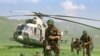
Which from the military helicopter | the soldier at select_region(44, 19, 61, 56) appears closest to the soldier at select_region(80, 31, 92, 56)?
the soldier at select_region(44, 19, 61, 56)

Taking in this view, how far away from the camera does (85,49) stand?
19.8 meters

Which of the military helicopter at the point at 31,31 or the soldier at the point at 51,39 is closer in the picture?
the soldier at the point at 51,39

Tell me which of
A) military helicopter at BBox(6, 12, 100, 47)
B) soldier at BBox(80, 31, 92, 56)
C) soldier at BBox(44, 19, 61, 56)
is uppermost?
soldier at BBox(44, 19, 61, 56)

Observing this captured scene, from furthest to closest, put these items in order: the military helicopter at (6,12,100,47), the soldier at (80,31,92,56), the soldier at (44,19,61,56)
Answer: the military helicopter at (6,12,100,47)
the soldier at (80,31,92,56)
the soldier at (44,19,61,56)

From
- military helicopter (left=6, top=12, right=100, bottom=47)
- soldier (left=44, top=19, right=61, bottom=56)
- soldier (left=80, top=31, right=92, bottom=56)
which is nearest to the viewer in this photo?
soldier (left=44, top=19, right=61, bottom=56)

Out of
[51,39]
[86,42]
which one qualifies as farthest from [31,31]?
[51,39]

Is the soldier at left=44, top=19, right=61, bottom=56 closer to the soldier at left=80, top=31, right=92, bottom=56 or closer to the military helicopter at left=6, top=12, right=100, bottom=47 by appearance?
the soldier at left=80, top=31, right=92, bottom=56

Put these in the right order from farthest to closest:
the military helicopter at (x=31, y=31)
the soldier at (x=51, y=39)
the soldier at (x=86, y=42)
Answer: the military helicopter at (x=31, y=31)
the soldier at (x=86, y=42)
the soldier at (x=51, y=39)

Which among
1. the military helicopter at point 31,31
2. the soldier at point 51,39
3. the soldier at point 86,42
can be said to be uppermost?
the soldier at point 51,39

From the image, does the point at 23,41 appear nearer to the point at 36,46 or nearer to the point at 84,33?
the point at 36,46

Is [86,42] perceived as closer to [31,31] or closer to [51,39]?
[51,39]

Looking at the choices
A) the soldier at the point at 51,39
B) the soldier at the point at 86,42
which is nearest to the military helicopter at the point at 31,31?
the soldier at the point at 86,42

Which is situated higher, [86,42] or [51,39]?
[51,39]

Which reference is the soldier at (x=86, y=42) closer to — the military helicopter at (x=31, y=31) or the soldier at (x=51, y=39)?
the soldier at (x=51, y=39)
